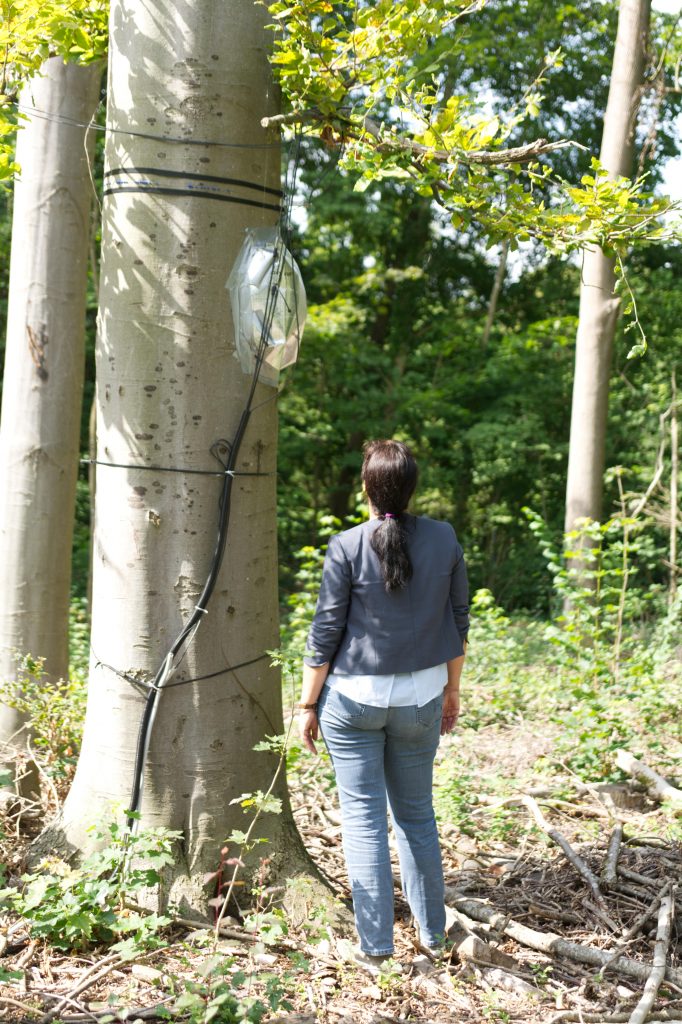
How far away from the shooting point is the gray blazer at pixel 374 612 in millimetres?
3268

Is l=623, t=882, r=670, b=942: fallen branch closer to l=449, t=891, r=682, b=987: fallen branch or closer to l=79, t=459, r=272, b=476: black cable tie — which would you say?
l=449, t=891, r=682, b=987: fallen branch

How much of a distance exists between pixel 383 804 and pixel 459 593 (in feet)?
2.61

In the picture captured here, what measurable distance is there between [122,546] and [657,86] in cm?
884

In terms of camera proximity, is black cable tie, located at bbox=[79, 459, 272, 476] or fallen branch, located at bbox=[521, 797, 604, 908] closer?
black cable tie, located at bbox=[79, 459, 272, 476]

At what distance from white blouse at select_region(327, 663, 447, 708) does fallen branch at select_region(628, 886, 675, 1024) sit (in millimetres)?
1175

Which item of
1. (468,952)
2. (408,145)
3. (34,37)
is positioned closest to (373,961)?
(468,952)

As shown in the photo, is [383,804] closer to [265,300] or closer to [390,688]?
[390,688]

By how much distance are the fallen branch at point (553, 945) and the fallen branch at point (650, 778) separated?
1.69 metres

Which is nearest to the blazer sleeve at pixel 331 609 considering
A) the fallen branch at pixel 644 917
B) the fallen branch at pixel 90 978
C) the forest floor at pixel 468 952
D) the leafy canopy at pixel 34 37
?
the forest floor at pixel 468 952

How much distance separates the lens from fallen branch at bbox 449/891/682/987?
3.38 meters

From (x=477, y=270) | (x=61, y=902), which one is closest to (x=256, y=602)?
(x=61, y=902)

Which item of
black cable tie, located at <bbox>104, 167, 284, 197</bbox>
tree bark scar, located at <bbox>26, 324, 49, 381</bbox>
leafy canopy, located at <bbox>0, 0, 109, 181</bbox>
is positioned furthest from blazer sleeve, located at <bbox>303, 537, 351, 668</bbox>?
tree bark scar, located at <bbox>26, 324, 49, 381</bbox>

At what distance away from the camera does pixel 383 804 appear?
337cm

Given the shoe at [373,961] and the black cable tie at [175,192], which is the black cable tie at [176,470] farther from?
the shoe at [373,961]
